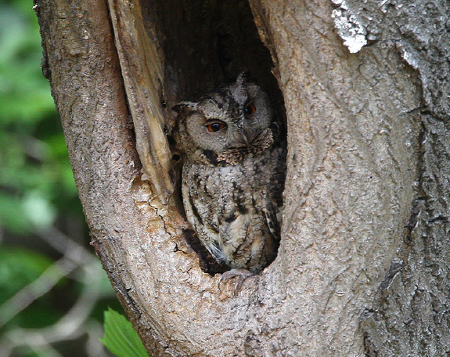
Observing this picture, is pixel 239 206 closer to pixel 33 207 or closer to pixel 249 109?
pixel 249 109

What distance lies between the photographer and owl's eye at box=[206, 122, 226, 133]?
196 centimetres

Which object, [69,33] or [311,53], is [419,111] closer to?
[311,53]

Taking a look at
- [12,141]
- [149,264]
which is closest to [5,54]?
[12,141]

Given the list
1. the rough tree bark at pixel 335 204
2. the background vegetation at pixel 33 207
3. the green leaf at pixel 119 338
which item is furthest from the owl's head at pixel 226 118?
the background vegetation at pixel 33 207

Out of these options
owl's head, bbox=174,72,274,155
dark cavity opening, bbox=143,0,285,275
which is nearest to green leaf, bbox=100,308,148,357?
dark cavity opening, bbox=143,0,285,275

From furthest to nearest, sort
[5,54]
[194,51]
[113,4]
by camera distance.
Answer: [5,54], [194,51], [113,4]

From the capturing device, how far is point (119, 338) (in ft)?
6.22

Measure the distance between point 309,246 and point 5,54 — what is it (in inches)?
90.6

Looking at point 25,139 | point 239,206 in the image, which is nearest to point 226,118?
point 239,206

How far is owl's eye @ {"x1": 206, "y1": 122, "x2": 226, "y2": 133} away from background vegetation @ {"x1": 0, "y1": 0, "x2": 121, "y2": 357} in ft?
3.82

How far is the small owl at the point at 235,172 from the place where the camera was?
75.2 inches

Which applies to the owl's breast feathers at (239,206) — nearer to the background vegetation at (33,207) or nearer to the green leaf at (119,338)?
the green leaf at (119,338)

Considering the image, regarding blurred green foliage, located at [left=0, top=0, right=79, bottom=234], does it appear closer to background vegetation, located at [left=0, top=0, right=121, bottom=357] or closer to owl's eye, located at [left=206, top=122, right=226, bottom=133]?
background vegetation, located at [left=0, top=0, right=121, bottom=357]

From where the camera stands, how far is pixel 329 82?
1210 mm
